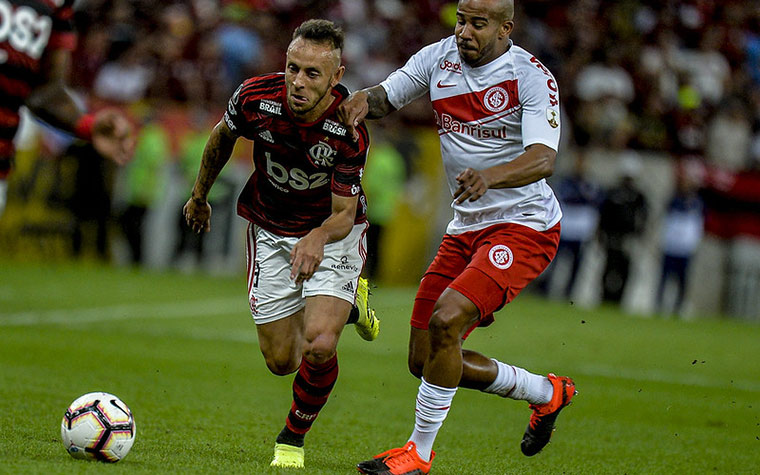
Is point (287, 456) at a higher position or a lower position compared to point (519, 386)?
lower

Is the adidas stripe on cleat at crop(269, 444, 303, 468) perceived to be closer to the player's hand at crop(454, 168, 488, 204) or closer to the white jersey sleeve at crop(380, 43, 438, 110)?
the player's hand at crop(454, 168, 488, 204)

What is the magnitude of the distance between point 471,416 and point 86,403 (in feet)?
11.7

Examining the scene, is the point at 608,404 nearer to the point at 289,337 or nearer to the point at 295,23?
the point at 289,337

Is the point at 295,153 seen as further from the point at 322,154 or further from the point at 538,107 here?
the point at 538,107

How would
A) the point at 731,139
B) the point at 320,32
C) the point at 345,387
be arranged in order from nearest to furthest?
the point at 320,32
the point at 345,387
the point at 731,139

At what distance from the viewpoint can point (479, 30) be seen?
20.4 feet

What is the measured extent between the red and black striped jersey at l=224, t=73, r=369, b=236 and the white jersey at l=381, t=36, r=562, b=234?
1.58ft

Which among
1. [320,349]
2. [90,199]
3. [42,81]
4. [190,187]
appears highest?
[42,81]

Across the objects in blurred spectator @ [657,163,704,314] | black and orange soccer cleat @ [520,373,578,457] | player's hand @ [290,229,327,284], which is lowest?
blurred spectator @ [657,163,704,314]

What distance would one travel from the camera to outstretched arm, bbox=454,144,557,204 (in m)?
5.41

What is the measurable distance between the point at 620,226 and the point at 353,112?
12.3m

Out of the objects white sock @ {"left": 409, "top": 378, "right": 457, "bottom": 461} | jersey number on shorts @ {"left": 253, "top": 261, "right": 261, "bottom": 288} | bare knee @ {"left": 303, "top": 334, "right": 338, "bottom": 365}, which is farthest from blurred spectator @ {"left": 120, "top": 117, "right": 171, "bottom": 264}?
white sock @ {"left": 409, "top": 378, "right": 457, "bottom": 461}

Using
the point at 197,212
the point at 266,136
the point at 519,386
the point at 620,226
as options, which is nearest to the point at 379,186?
the point at 620,226

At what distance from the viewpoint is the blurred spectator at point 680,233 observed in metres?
17.8
